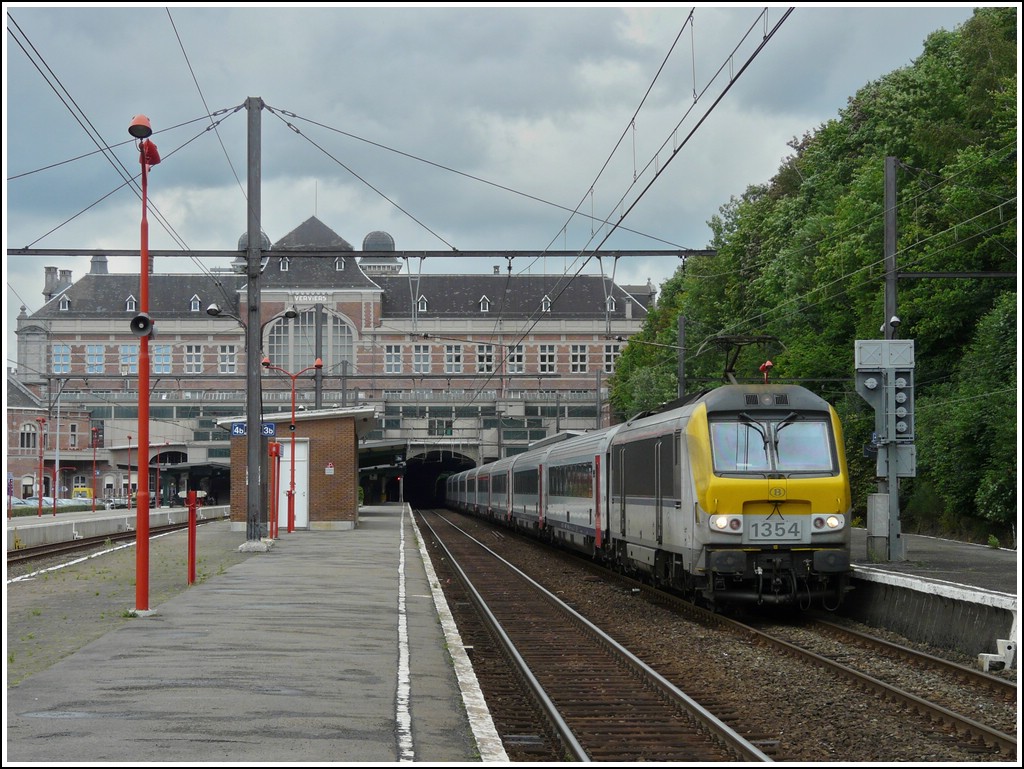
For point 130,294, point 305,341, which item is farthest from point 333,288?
point 130,294

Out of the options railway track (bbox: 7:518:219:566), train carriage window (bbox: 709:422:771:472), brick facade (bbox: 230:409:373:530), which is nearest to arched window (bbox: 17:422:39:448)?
railway track (bbox: 7:518:219:566)

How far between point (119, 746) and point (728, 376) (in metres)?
13.7

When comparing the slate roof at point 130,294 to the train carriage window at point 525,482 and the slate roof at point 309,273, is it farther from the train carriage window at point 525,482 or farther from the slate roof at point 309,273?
the train carriage window at point 525,482

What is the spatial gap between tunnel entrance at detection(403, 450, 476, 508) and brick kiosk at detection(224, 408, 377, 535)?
6366 cm

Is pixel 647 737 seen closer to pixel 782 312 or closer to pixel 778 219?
pixel 782 312

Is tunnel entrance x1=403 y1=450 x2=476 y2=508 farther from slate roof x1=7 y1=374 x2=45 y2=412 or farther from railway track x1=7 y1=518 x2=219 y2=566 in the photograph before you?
railway track x1=7 y1=518 x2=219 y2=566

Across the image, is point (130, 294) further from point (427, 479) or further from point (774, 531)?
point (774, 531)

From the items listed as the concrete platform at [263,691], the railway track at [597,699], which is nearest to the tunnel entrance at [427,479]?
the railway track at [597,699]

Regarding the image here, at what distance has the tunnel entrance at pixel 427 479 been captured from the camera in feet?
358

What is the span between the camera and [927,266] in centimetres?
3641

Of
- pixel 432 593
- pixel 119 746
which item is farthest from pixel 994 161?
pixel 119 746

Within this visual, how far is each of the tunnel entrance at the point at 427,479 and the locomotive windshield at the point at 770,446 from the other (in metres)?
88.5

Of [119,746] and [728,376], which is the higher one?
[728,376]

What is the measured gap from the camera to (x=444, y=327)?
10450 cm
